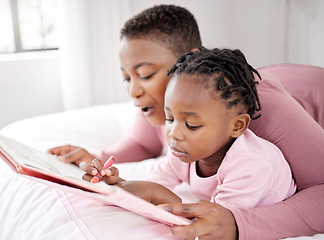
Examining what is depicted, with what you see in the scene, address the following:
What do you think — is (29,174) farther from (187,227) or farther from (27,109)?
(27,109)

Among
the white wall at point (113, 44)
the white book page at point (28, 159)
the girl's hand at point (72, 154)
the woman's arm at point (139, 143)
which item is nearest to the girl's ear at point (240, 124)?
the white book page at point (28, 159)

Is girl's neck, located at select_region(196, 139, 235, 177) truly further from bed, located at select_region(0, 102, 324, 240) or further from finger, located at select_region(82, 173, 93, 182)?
finger, located at select_region(82, 173, 93, 182)

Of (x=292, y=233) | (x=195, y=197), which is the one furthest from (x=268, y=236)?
(x=195, y=197)

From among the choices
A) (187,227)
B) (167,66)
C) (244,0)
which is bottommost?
(187,227)

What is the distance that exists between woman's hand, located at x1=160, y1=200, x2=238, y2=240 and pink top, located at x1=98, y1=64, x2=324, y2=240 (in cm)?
3

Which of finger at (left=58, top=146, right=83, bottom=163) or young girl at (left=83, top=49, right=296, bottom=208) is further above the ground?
Answer: young girl at (left=83, top=49, right=296, bottom=208)

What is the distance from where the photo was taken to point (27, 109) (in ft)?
7.97

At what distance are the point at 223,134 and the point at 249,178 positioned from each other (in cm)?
12

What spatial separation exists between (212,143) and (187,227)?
0.24m

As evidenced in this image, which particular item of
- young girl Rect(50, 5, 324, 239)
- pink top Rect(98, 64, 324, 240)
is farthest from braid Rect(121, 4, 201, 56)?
pink top Rect(98, 64, 324, 240)

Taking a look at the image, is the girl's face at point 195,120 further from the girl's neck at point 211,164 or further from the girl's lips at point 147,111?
the girl's lips at point 147,111

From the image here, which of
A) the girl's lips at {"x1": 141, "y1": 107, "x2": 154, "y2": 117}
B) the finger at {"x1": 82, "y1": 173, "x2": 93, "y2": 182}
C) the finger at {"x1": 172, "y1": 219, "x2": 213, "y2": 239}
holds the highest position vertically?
the girl's lips at {"x1": 141, "y1": 107, "x2": 154, "y2": 117}

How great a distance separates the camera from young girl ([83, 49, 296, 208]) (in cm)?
89

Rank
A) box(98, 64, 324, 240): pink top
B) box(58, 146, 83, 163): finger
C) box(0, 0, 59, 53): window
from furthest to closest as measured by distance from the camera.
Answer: box(0, 0, 59, 53): window
box(58, 146, 83, 163): finger
box(98, 64, 324, 240): pink top
